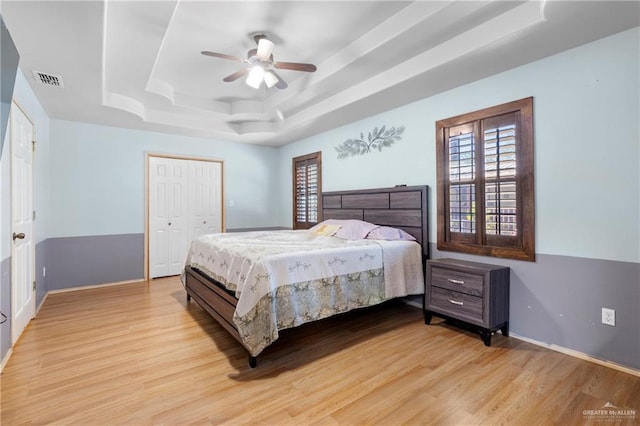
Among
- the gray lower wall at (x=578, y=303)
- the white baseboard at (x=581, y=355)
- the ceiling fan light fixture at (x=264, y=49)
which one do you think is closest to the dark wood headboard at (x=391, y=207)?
the gray lower wall at (x=578, y=303)

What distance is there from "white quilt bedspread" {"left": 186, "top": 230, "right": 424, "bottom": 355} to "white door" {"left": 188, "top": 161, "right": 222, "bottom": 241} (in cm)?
191

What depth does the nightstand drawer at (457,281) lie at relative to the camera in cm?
269

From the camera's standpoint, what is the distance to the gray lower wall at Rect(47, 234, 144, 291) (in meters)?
4.26

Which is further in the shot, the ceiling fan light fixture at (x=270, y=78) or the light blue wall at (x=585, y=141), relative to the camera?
the ceiling fan light fixture at (x=270, y=78)

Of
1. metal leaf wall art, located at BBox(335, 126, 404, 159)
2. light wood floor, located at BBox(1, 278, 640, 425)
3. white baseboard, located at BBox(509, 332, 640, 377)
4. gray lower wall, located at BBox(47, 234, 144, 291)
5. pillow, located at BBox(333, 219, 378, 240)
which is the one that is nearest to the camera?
light wood floor, located at BBox(1, 278, 640, 425)

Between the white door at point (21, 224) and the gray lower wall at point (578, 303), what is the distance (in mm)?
A: 4371

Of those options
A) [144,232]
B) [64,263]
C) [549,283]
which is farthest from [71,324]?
[549,283]

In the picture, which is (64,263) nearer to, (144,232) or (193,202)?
(144,232)

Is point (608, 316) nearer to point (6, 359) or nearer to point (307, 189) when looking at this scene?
point (307, 189)

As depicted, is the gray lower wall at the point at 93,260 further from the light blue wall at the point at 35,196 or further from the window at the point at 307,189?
the window at the point at 307,189

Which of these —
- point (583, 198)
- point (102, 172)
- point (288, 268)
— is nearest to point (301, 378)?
point (288, 268)

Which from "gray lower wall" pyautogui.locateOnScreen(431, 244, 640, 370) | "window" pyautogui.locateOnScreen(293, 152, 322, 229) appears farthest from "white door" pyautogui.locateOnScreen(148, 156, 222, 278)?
"gray lower wall" pyautogui.locateOnScreen(431, 244, 640, 370)

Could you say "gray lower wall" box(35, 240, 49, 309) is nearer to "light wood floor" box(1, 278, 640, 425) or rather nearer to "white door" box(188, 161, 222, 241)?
"light wood floor" box(1, 278, 640, 425)

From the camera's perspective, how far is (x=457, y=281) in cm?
282
